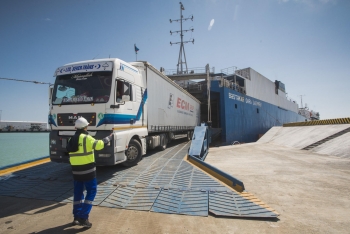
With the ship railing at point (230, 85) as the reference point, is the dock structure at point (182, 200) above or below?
below

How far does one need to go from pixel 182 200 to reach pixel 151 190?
0.87m

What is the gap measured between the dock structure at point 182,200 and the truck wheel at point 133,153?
261 mm

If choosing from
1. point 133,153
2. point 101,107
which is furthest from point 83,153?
point 133,153

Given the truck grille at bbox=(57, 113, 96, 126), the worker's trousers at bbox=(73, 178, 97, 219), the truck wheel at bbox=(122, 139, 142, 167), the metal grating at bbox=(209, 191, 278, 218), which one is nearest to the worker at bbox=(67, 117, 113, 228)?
the worker's trousers at bbox=(73, 178, 97, 219)

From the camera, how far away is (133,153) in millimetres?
6422

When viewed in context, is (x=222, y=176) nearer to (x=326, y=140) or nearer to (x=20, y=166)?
(x=20, y=166)

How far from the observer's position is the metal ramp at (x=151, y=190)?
139 inches

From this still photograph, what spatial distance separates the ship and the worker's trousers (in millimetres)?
10014

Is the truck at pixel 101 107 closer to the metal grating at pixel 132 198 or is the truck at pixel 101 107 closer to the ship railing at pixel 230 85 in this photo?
the metal grating at pixel 132 198

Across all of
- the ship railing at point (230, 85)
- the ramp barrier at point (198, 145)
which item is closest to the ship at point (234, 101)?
the ship railing at point (230, 85)

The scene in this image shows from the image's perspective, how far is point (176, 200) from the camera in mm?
3857

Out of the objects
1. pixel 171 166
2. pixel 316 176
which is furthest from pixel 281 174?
pixel 171 166

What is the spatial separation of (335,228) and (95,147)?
13.9ft

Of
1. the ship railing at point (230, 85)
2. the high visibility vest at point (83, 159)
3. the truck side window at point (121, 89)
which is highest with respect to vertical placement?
the ship railing at point (230, 85)
